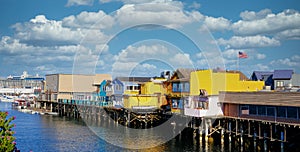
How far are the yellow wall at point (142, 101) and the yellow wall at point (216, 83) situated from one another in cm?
1221

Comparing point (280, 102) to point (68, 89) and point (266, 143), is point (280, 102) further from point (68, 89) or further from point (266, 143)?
point (68, 89)

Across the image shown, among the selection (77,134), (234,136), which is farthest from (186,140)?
(77,134)

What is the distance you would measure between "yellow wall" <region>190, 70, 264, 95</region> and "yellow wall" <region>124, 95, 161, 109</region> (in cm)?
1221

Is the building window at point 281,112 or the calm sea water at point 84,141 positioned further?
the calm sea water at point 84,141

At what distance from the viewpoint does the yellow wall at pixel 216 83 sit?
4397 cm

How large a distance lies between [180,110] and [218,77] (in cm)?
805

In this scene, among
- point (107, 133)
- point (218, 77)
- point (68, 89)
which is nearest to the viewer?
point (218, 77)

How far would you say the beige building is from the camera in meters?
94.5

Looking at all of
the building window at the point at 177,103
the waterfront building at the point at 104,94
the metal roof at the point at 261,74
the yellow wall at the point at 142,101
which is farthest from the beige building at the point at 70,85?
the building window at the point at 177,103

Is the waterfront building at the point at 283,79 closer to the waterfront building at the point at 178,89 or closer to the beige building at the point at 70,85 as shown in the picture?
the waterfront building at the point at 178,89

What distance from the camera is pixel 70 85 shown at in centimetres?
9744

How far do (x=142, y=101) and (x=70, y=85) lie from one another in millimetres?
45697

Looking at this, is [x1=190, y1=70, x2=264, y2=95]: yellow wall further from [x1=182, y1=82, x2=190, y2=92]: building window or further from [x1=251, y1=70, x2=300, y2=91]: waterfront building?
[x1=251, y1=70, x2=300, y2=91]: waterfront building

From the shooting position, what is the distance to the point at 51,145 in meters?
38.1
